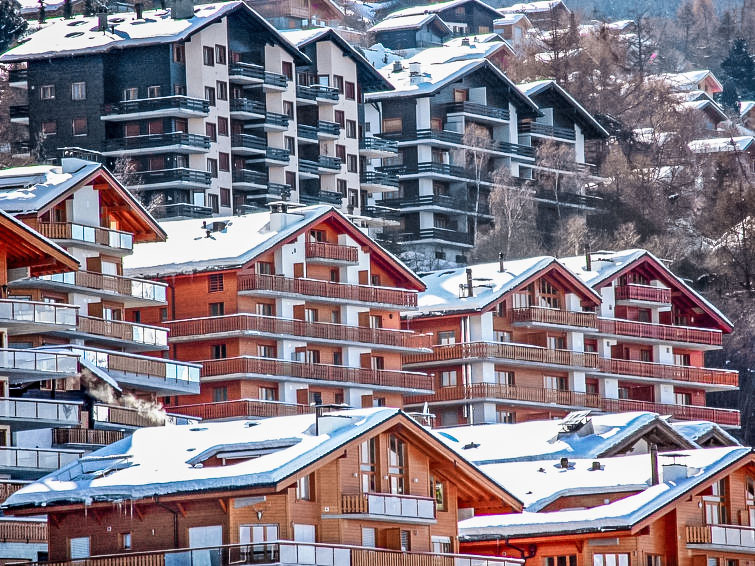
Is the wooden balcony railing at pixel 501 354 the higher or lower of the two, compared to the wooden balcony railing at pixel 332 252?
lower

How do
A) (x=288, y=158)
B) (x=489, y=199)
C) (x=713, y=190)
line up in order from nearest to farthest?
(x=288, y=158), (x=489, y=199), (x=713, y=190)

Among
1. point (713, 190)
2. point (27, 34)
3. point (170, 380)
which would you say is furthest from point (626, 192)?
point (170, 380)

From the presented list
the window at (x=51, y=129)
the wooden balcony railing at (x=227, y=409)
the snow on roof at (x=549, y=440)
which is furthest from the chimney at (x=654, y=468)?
the window at (x=51, y=129)

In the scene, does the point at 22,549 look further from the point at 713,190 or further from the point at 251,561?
the point at 713,190

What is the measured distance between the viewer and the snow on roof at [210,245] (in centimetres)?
9081

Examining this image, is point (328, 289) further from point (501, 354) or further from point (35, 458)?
point (35, 458)

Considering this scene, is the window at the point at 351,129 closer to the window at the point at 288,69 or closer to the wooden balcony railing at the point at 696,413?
the window at the point at 288,69

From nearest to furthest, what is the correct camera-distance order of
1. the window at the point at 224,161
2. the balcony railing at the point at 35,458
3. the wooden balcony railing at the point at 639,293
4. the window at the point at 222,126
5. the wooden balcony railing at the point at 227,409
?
1. the balcony railing at the point at 35,458
2. the wooden balcony railing at the point at 227,409
3. the wooden balcony railing at the point at 639,293
4. the window at the point at 222,126
5. the window at the point at 224,161

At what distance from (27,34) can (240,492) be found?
8008cm

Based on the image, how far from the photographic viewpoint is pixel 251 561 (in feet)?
179

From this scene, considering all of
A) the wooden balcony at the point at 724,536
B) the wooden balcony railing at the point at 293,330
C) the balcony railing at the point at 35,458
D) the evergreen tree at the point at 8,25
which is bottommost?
the wooden balcony at the point at 724,536

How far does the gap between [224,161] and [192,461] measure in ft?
201

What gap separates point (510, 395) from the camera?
101m

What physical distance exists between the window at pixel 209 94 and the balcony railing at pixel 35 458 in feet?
161
